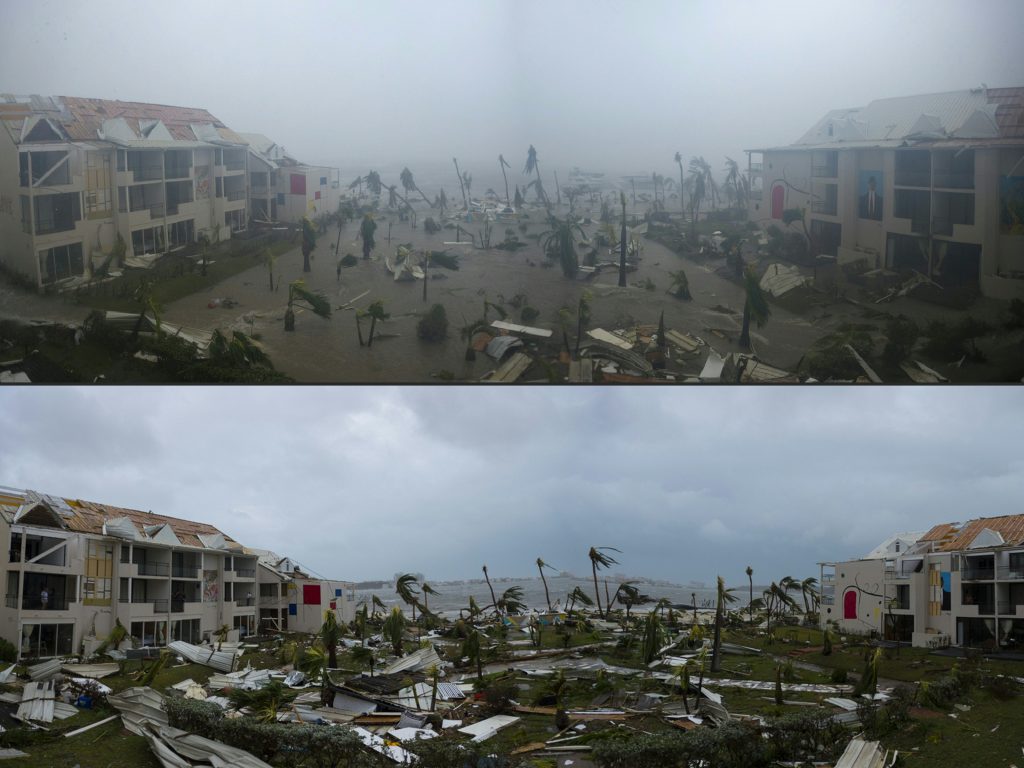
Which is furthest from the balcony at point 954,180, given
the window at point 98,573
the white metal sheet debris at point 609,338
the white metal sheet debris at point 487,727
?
the window at point 98,573

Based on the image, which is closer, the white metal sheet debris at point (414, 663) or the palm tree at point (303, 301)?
the palm tree at point (303, 301)

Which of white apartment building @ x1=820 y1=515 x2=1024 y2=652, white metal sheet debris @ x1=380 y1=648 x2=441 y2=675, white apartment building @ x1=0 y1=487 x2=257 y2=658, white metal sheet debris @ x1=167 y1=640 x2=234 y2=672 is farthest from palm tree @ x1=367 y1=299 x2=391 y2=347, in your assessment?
white apartment building @ x1=820 y1=515 x2=1024 y2=652

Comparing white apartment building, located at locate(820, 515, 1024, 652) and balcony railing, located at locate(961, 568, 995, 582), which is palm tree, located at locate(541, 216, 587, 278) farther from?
balcony railing, located at locate(961, 568, 995, 582)

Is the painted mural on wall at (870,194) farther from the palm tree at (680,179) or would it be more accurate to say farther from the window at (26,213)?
the window at (26,213)

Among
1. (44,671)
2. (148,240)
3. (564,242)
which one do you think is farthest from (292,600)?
(564,242)

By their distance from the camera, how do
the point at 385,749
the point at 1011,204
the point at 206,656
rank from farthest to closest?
the point at 206,656 → the point at 385,749 → the point at 1011,204

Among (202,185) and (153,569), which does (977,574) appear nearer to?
(153,569)
